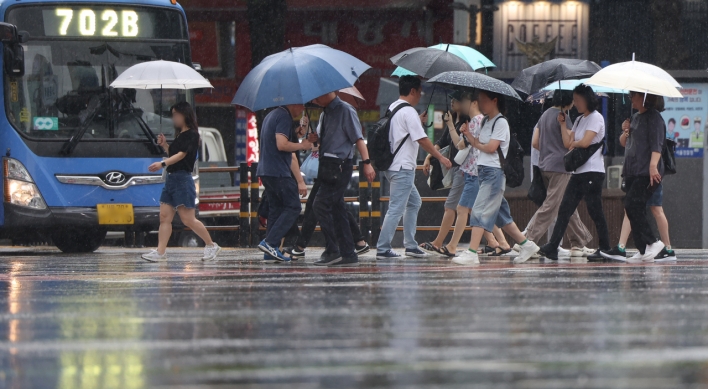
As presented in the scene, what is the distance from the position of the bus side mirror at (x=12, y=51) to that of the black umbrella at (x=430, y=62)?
421 centimetres

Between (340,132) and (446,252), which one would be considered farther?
(446,252)

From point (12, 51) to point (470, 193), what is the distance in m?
5.52

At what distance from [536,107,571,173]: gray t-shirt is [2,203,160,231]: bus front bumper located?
16.4 feet

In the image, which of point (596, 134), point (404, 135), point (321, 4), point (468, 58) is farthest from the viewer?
point (321, 4)

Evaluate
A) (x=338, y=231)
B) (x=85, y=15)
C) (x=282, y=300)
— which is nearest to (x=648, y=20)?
(x=85, y=15)

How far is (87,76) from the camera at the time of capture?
14.6 m

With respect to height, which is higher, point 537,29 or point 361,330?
point 537,29

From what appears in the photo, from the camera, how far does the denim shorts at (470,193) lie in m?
11.7

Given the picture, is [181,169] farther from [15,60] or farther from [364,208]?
Answer: [364,208]

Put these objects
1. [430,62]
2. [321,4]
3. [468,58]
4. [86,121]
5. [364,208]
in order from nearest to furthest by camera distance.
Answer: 1. [430,62]
2. [468,58]
3. [86,121]
4. [364,208]
5. [321,4]

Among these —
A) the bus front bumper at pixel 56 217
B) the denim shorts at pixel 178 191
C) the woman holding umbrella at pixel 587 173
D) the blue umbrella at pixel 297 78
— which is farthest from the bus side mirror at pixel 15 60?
the woman holding umbrella at pixel 587 173

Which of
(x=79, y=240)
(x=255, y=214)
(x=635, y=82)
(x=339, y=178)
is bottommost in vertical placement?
(x=79, y=240)

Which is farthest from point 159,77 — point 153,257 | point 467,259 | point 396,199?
point 467,259

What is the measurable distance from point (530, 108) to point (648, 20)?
8.48 meters
